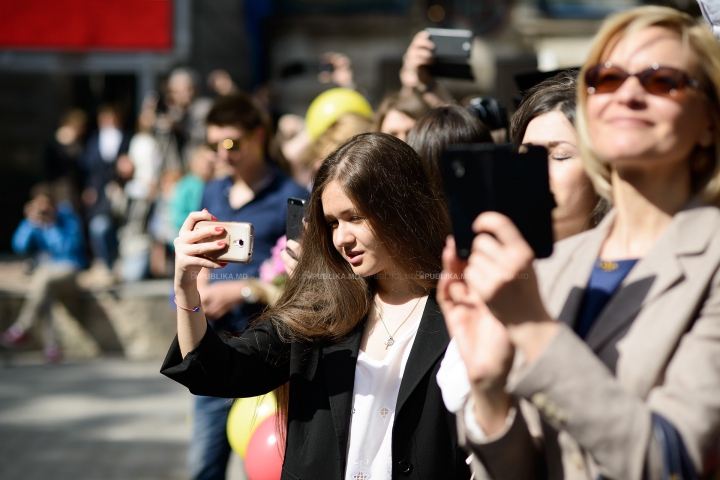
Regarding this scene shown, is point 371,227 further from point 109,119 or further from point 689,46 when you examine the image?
point 109,119

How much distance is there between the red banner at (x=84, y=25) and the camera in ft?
35.0

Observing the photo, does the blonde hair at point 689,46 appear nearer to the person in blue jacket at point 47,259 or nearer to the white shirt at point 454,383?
the white shirt at point 454,383

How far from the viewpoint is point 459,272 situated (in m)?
1.48

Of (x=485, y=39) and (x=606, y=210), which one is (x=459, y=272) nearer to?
(x=606, y=210)

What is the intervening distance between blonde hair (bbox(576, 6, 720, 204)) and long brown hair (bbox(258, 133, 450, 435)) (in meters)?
0.91

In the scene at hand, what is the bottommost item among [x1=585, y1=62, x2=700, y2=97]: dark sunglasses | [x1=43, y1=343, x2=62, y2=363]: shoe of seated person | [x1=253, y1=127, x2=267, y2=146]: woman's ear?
[x1=43, y1=343, x2=62, y2=363]: shoe of seated person

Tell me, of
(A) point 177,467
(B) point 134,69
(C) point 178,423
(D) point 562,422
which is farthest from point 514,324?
(B) point 134,69

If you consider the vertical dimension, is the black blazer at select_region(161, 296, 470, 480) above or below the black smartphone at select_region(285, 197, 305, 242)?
below

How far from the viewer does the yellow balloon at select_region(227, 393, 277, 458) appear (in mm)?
3074

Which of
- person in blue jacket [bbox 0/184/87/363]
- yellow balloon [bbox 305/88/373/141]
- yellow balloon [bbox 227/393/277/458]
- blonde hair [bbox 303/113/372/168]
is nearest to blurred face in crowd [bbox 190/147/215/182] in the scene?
person in blue jacket [bbox 0/184/87/363]

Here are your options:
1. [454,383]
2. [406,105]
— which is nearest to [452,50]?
[406,105]

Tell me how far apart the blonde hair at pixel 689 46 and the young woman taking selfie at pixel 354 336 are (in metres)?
0.91

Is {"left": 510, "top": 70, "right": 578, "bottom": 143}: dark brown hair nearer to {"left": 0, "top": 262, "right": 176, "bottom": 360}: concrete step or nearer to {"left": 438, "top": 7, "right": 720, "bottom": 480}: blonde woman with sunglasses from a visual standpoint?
{"left": 438, "top": 7, "right": 720, "bottom": 480}: blonde woman with sunglasses

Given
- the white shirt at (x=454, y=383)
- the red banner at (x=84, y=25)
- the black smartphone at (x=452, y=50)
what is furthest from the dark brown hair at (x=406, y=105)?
the red banner at (x=84, y=25)
